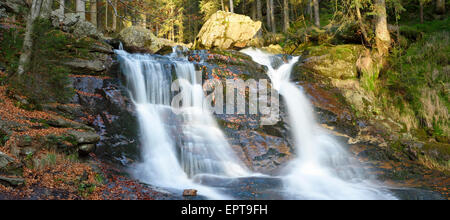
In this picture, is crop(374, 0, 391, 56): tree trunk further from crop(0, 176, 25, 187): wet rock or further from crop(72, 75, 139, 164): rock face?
crop(0, 176, 25, 187): wet rock

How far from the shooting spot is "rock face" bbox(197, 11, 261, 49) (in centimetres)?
1936

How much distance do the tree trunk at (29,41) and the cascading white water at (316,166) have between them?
300 inches

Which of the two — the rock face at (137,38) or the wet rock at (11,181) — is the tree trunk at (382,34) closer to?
the rock face at (137,38)

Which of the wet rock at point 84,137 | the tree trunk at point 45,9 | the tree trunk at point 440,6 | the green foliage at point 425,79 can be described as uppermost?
the tree trunk at point 440,6

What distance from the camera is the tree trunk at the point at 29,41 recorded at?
718cm

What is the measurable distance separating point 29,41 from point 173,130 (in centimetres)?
467

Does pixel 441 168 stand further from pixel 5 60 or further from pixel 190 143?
pixel 5 60

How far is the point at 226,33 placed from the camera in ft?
63.9

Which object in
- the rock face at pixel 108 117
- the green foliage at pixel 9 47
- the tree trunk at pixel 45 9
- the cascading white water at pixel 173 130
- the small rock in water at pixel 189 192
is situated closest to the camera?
the small rock in water at pixel 189 192

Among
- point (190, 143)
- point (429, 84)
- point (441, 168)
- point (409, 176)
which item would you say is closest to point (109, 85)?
point (190, 143)

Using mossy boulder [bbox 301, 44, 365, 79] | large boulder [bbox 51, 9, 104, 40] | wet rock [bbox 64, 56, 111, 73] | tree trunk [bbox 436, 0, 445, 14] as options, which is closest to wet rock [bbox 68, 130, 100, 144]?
wet rock [bbox 64, 56, 111, 73]

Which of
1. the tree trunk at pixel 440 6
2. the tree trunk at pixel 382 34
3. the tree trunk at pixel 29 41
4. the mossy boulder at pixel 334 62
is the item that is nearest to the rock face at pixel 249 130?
the mossy boulder at pixel 334 62

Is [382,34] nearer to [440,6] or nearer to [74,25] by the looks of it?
[440,6]

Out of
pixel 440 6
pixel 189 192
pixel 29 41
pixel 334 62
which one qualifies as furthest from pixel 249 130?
pixel 440 6
